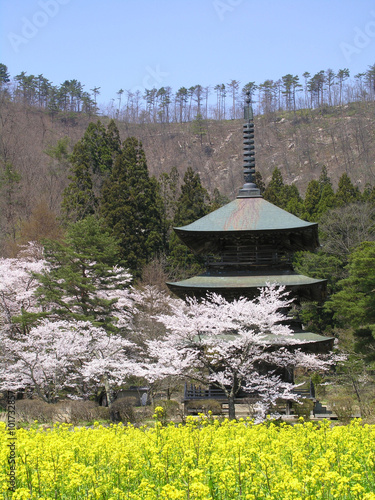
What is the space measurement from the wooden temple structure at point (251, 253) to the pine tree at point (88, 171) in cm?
1551

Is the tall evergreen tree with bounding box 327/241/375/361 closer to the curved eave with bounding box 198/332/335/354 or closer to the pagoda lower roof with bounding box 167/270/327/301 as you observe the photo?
the curved eave with bounding box 198/332/335/354

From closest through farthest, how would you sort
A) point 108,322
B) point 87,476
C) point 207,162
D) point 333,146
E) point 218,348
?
point 87,476 < point 218,348 < point 108,322 < point 333,146 < point 207,162

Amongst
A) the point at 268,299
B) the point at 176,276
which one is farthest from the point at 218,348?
the point at 176,276

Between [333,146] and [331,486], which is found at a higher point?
[333,146]

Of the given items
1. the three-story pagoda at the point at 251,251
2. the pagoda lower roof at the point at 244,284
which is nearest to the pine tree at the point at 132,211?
the three-story pagoda at the point at 251,251

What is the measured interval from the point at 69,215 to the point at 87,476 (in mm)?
31544

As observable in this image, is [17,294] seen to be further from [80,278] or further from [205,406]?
[205,406]

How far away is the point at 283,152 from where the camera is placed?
76625 millimetres

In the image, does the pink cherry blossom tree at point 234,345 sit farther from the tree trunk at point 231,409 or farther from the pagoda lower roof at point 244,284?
the pagoda lower roof at point 244,284

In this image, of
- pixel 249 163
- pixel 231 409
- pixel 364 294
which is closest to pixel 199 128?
pixel 364 294

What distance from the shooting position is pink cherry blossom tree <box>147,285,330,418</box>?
14578mm

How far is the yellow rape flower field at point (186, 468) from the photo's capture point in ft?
14.1

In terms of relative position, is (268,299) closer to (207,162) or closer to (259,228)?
(259,228)

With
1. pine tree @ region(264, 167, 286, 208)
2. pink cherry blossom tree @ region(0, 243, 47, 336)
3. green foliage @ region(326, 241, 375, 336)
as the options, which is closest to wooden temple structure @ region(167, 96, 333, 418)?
green foliage @ region(326, 241, 375, 336)
